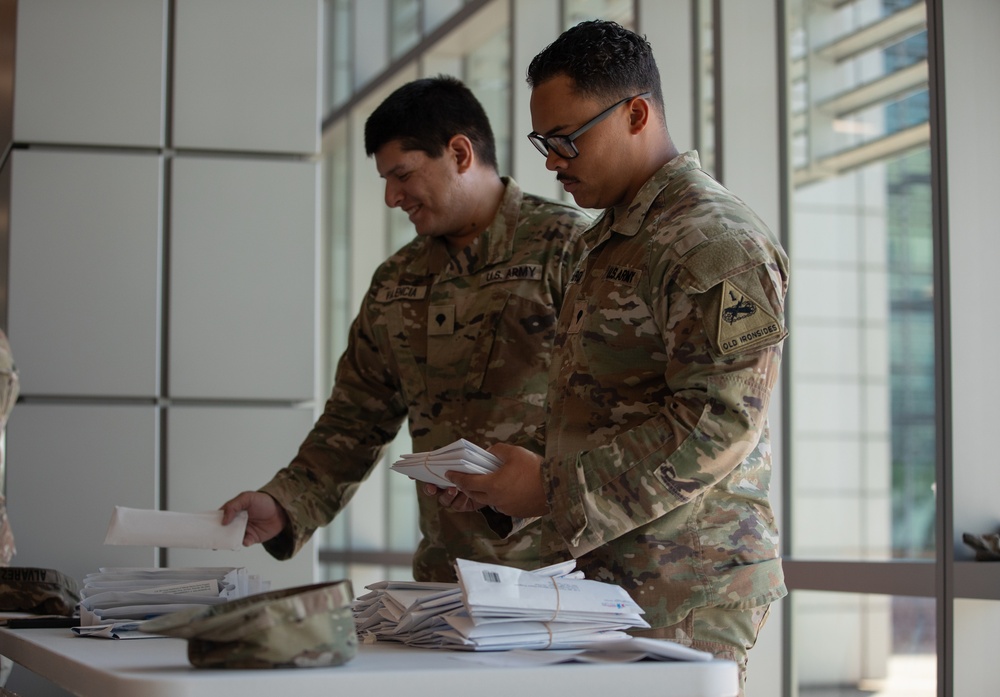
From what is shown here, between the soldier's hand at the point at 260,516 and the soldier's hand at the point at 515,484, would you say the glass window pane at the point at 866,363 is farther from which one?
the soldier's hand at the point at 515,484

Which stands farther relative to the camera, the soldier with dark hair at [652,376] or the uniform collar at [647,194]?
the uniform collar at [647,194]

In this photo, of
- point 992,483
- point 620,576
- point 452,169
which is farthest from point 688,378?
point 992,483

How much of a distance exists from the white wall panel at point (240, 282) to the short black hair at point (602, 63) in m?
1.56

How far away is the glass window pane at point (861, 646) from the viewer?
4461 millimetres

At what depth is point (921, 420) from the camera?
21.0ft

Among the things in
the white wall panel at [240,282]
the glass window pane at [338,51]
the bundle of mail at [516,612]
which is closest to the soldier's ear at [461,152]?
the white wall panel at [240,282]

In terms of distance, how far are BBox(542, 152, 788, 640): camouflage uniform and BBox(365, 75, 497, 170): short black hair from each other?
2.36 ft

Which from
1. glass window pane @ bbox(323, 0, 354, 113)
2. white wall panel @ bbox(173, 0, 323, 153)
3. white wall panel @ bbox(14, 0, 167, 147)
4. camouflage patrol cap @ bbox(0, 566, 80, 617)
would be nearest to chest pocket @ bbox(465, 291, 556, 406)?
camouflage patrol cap @ bbox(0, 566, 80, 617)

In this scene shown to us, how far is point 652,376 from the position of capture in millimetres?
1844

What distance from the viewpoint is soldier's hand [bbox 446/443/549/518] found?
5.72 feet

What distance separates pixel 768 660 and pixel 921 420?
2877 millimetres

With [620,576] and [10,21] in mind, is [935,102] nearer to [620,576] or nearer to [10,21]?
[620,576]

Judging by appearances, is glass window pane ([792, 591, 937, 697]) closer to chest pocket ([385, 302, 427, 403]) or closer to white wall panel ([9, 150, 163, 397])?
chest pocket ([385, 302, 427, 403])

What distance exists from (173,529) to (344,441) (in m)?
0.60
